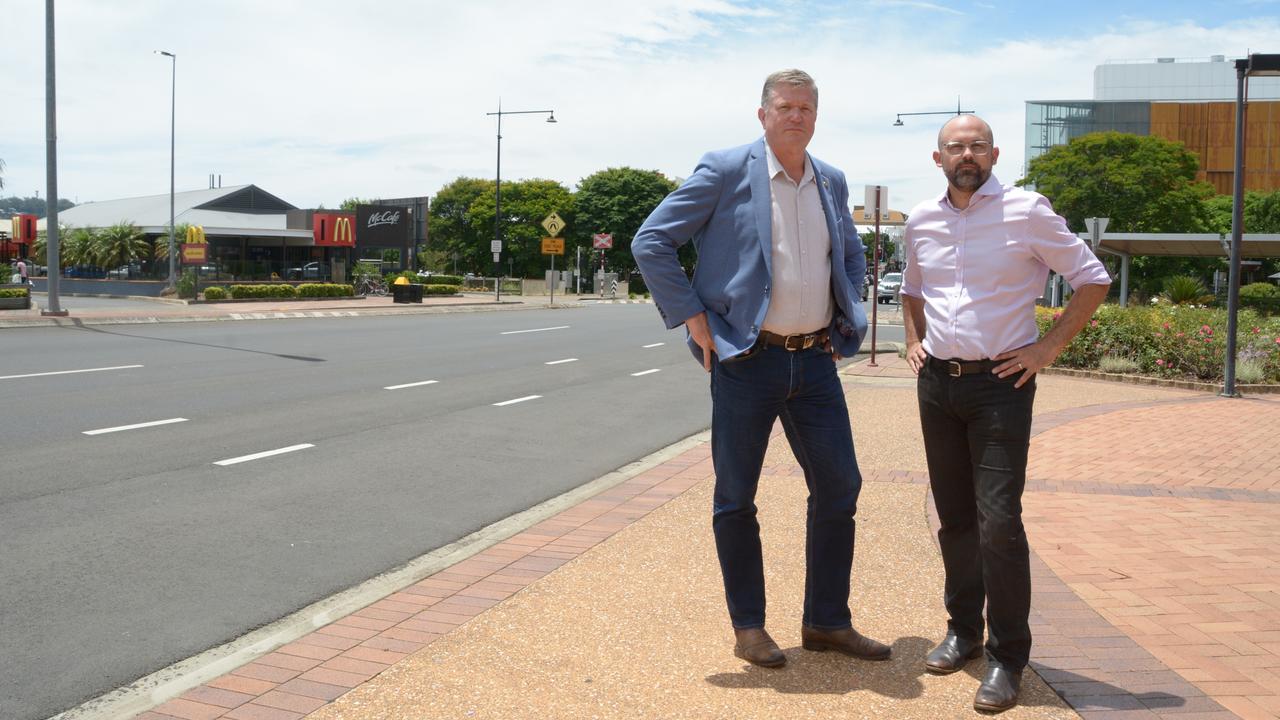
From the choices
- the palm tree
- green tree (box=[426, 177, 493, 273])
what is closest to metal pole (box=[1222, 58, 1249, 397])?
the palm tree

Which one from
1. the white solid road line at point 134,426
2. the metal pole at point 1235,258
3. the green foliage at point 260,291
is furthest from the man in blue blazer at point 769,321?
the green foliage at point 260,291

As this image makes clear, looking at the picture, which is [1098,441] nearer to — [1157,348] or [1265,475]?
[1265,475]

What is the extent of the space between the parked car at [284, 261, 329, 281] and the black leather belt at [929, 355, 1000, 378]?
2046 inches

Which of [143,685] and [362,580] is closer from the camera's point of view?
[143,685]

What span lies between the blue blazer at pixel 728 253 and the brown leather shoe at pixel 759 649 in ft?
3.20

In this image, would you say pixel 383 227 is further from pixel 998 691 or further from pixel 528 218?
pixel 998 691

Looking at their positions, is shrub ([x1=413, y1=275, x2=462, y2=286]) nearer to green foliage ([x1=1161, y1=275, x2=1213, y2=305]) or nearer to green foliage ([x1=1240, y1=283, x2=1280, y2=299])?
green foliage ([x1=1161, y1=275, x2=1213, y2=305])

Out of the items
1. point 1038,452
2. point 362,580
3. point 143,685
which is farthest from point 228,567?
point 1038,452

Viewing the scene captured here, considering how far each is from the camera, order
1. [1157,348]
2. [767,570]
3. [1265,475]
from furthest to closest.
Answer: [1157,348] < [1265,475] < [767,570]

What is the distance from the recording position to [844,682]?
3689mm

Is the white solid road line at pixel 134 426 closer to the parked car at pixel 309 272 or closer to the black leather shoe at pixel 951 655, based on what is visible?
the black leather shoe at pixel 951 655

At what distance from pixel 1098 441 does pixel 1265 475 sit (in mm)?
1486

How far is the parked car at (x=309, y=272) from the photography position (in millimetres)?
54062

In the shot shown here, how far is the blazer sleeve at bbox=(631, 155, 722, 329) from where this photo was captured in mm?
3695
